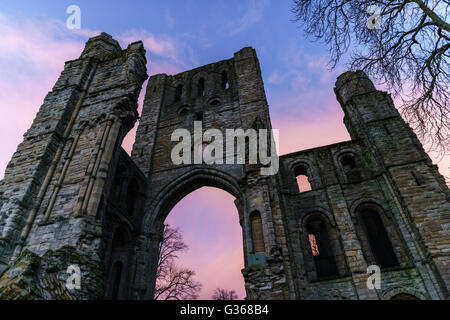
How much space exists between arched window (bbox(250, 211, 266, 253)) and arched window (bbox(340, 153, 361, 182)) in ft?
17.9

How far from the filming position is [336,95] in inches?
629

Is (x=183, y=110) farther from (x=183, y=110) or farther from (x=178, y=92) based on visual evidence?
(x=178, y=92)

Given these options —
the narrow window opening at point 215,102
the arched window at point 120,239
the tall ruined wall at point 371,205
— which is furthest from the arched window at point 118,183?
the tall ruined wall at point 371,205

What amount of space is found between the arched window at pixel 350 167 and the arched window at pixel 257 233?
5441 mm

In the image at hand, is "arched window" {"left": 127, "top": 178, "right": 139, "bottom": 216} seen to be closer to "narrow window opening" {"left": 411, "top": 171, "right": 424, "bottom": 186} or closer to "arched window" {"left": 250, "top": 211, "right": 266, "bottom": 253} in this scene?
"arched window" {"left": 250, "top": 211, "right": 266, "bottom": 253}

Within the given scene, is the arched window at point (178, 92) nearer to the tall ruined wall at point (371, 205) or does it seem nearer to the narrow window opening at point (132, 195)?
the narrow window opening at point (132, 195)

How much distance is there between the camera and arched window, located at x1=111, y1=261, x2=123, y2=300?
9750 millimetres

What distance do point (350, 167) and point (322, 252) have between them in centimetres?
429

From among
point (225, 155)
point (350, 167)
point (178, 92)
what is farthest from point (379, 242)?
point (178, 92)

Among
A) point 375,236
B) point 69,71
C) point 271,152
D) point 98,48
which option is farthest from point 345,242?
point 98,48

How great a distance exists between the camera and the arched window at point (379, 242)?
35.7 ft

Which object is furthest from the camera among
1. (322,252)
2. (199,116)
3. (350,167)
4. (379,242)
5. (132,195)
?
(199,116)

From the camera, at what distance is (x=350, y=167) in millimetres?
13547

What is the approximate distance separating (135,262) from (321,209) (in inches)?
293
